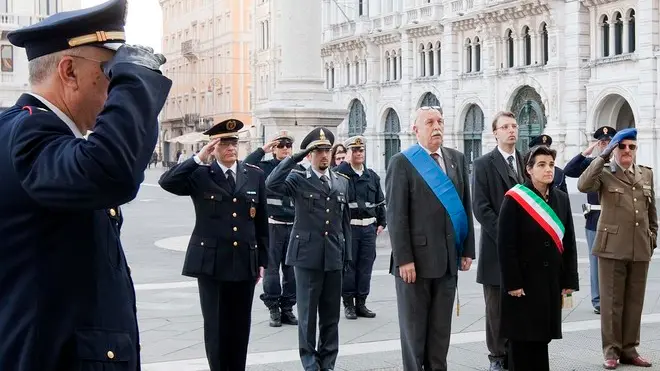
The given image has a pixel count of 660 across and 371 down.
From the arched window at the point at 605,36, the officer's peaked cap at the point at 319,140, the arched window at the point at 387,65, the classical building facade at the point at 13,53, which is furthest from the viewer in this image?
the classical building facade at the point at 13,53

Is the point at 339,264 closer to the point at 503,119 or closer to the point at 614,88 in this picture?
the point at 503,119

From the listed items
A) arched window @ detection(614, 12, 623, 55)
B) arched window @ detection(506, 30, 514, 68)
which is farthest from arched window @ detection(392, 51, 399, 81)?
arched window @ detection(614, 12, 623, 55)

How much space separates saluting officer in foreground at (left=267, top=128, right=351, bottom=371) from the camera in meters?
7.24

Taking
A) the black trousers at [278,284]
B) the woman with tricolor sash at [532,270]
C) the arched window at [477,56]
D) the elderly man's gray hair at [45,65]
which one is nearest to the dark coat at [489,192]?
the woman with tricolor sash at [532,270]

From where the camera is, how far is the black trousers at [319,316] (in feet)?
23.6

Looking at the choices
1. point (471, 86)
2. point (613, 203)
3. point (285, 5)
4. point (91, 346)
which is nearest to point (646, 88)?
point (471, 86)

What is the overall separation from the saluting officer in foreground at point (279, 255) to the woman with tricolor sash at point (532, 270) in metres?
3.23

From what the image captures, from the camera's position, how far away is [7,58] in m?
57.4

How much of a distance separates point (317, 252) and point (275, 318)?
2.21m

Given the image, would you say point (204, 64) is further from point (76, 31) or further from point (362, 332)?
point (76, 31)

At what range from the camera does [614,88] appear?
3347 cm

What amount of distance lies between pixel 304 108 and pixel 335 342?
7.75m

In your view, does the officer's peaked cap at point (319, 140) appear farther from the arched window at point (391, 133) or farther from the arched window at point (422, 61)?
the arched window at point (391, 133)

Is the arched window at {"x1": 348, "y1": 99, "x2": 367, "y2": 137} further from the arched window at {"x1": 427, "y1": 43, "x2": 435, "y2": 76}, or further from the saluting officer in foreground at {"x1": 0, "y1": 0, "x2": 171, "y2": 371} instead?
the saluting officer in foreground at {"x1": 0, "y1": 0, "x2": 171, "y2": 371}
